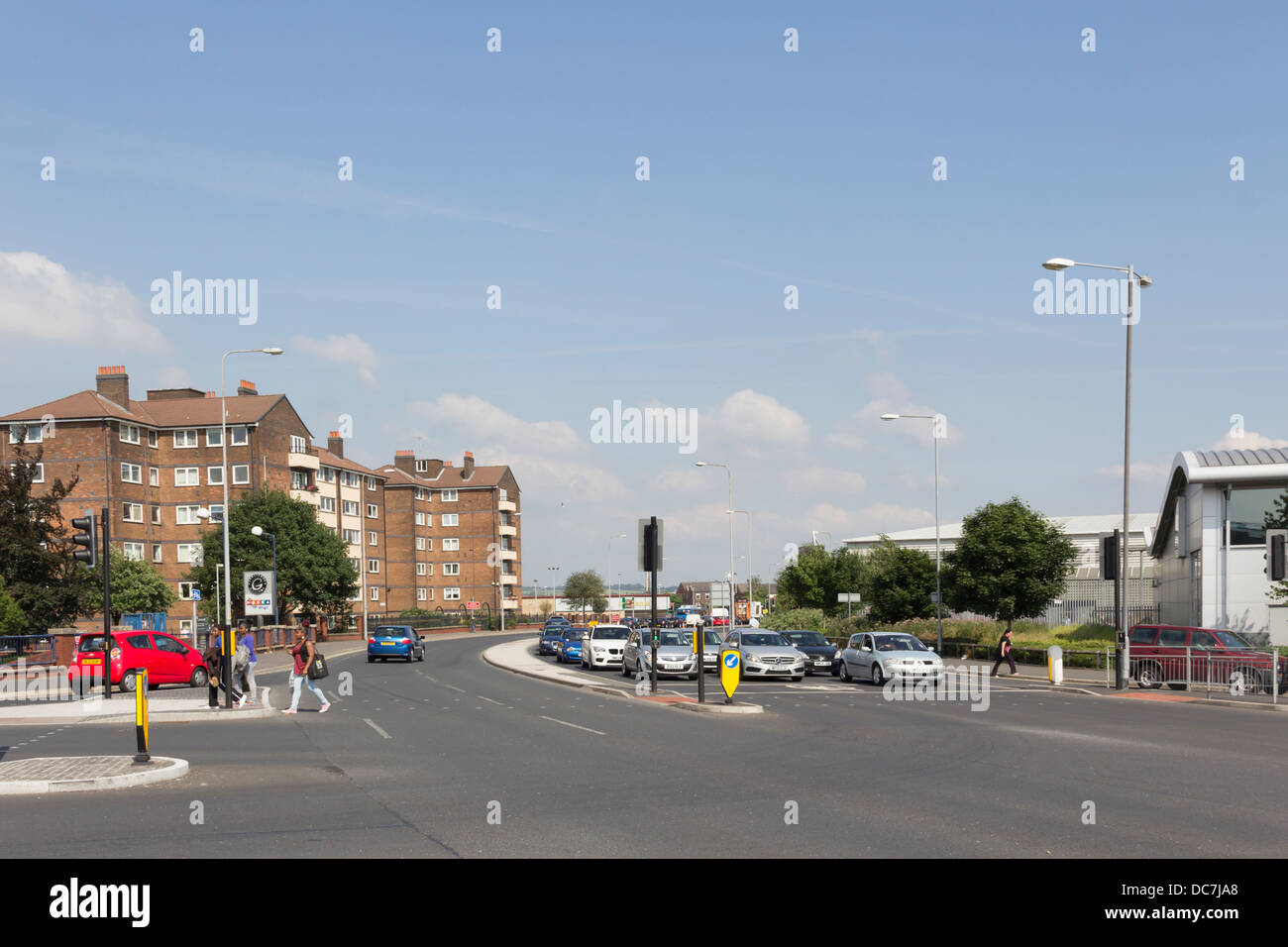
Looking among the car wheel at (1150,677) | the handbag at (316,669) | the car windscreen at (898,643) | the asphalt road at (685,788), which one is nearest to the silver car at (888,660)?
the car windscreen at (898,643)

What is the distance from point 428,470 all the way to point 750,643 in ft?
313

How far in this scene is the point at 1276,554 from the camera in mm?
24797

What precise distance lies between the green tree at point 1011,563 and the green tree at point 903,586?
1062 centimetres

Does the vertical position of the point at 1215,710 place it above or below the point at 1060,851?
below

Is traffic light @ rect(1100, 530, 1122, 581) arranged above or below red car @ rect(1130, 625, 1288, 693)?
above

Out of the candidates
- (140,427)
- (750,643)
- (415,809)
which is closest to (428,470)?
(140,427)

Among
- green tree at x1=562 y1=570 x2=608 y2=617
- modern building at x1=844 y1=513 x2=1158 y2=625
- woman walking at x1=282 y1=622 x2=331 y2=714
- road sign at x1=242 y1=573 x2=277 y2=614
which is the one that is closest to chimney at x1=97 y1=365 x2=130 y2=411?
road sign at x1=242 y1=573 x2=277 y2=614

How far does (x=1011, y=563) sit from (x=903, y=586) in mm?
14109

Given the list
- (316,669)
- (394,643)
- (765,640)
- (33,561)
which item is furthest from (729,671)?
(33,561)

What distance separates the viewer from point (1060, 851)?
29.7ft

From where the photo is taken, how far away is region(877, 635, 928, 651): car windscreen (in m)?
33.3

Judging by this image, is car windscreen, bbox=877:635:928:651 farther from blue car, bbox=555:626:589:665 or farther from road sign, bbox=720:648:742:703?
blue car, bbox=555:626:589:665

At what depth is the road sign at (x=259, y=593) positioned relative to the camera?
53375 mm
